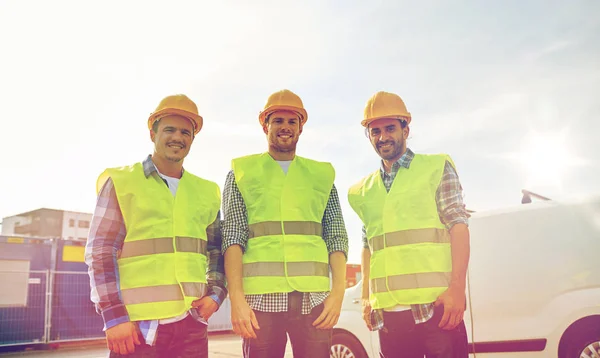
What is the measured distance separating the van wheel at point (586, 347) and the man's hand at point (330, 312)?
10.9 feet

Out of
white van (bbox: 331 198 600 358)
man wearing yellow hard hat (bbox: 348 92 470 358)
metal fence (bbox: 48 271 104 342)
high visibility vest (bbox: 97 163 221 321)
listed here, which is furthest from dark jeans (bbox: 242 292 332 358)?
metal fence (bbox: 48 271 104 342)

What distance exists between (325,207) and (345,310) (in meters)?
3.88

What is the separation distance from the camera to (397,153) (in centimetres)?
354

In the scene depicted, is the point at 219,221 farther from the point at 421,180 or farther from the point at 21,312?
the point at 21,312

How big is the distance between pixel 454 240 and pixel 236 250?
1319 mm

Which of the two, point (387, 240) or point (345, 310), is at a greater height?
point (387, 240)

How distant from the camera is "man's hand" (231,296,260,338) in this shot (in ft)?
9.06

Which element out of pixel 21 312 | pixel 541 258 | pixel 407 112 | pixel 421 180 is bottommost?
pixel 21 312

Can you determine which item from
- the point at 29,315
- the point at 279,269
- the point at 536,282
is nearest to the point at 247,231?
the point at 279,269

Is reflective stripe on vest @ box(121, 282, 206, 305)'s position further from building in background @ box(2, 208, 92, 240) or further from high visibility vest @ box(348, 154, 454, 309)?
building in background @ box(2, 208, 92, 240)

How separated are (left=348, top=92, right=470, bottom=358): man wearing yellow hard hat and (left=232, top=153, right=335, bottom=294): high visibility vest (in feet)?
1.49

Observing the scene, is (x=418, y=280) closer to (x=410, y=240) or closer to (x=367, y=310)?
(x=410, y=240)

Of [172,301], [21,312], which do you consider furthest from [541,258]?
[21,312]

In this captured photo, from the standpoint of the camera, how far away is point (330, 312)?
293 cm
